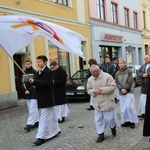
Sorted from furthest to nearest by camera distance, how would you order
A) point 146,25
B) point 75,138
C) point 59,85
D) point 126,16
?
point 146,25 < point 126,16 < point 59,85 < point 75,138

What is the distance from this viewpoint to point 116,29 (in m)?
24.4

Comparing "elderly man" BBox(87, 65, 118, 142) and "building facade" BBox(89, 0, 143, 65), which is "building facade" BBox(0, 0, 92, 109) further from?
"elderly man" BBox(87, 65, 118, 142)

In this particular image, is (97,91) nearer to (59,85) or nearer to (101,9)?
(59,85)

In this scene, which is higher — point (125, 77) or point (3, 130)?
point (125, 77)

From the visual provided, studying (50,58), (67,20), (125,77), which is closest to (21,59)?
(50,58)

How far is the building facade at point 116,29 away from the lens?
21.0 m

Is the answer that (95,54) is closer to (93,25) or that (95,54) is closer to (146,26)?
(93,25)

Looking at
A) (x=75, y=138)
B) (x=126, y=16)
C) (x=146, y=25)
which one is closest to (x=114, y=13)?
(x=126, y=16)

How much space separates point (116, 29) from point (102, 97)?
18978mm

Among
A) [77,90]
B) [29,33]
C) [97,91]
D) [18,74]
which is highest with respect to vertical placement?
[29,33]

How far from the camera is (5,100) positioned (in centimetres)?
1184

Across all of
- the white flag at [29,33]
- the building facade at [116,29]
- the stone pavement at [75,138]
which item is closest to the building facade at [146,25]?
the building facade at [116,29]

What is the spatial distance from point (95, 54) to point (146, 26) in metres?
14.1

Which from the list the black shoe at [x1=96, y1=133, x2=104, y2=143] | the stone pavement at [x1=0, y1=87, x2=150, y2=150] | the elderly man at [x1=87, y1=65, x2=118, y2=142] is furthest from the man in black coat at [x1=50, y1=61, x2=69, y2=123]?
the black shoe at [x1=96, y1=133, x2=104, y2=143]
